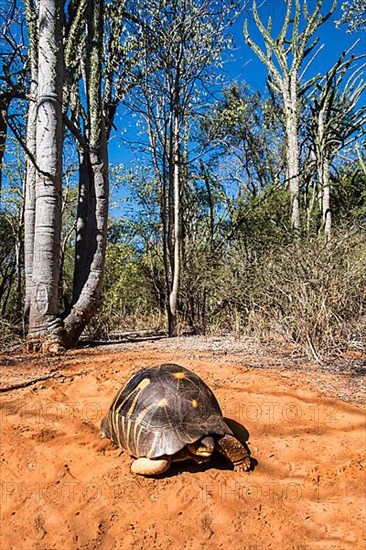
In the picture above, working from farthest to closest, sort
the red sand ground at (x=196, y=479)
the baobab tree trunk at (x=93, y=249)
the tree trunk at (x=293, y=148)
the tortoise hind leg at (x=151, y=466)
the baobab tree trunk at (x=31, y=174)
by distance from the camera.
Answer: the tree trunk at (x=293, y=148) < the baobab tree trunk at (x=31, y=174) < the baobab tree trunk at (x=93, y=249) < the tortoise hind leg at (x=151, y=466) < the red sand ground at (x=196, y=479)

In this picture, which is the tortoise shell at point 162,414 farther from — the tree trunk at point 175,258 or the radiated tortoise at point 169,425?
the tree trunk at point 175,258

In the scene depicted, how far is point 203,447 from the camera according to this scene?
2.98 meters

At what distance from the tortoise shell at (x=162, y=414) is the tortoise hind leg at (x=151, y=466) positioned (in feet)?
0.16

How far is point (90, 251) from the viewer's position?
707cm

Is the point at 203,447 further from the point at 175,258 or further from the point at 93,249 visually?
the point at 175,258

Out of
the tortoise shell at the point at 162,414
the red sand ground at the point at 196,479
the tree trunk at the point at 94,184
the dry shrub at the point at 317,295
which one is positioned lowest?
the red sand ground at the point at 196,479

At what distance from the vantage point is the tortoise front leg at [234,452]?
303 cm

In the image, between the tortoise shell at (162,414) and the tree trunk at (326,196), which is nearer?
the tortoise shell at (162,414)

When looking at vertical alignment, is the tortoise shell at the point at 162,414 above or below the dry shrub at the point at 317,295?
below

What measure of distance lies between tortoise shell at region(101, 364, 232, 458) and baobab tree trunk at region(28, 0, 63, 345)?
3003 mm

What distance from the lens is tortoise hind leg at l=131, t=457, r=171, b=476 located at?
294cm

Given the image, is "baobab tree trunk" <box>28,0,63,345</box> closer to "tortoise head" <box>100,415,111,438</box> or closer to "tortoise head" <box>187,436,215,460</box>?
"tortoise head" <box>100,415,111,438</box>

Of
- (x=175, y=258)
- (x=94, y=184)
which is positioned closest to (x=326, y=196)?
(x=175, y=258)

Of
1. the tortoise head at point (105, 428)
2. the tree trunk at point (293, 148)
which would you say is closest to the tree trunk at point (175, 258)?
the tree trunk at point (293, 148)
